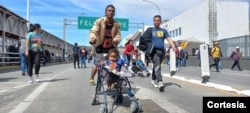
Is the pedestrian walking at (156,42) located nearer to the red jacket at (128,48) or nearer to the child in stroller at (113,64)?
the child in stroller at (113,64)

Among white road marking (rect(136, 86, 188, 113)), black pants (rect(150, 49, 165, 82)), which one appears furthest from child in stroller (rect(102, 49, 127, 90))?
black pants (rect(150, 49, 165, 82))

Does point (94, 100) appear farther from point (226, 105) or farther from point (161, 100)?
point (226, 105)

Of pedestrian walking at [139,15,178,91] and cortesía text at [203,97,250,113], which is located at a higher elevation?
pedestrian walking at [139,15,178,91]

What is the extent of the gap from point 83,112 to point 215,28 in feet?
182

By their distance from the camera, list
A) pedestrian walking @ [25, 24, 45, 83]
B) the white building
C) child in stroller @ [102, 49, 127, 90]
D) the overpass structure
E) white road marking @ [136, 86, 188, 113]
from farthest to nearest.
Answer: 1. the white building
2. the overpass structure
3. pedestrian walking @ [25, 24, 45, 83]
4. white road marking @ [136, 86, 188, 113]
5. child in stroller @ [102, 49, 127, 90]

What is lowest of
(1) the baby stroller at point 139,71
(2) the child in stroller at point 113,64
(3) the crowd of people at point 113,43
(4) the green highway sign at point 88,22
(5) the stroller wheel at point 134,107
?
(5) the stroller wheel at point 134,107

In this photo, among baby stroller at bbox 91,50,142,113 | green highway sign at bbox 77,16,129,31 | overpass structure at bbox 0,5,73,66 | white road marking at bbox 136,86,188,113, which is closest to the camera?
baby stroller at bbox 91,50,142,113

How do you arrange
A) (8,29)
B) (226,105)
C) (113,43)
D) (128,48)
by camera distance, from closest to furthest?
(226,105), (113,43), (128,48), (8,29)

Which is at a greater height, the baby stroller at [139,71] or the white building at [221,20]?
the white building at [221,20]

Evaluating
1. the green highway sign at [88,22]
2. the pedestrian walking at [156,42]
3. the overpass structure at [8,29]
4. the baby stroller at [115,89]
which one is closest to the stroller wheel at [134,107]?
the baby stroller at [115,89]

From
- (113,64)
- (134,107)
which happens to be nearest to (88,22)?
(113,64)

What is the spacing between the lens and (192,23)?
6519 cm

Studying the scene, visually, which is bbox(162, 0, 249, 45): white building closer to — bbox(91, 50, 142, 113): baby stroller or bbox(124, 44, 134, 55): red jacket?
bbox(124, 44, 134, 55): red jacket

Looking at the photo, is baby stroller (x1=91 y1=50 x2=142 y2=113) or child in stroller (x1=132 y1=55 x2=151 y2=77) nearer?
baby stroller (x1=91 y1=50 x2=142 y2=113)
